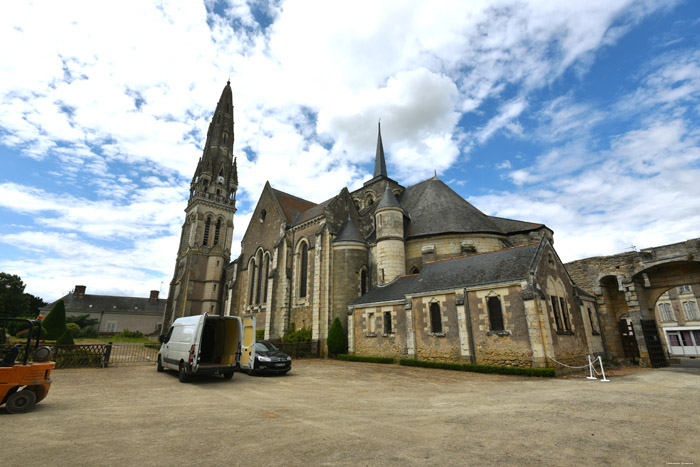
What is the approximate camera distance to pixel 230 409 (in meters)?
6.73

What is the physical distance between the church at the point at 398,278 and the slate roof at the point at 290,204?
14cm

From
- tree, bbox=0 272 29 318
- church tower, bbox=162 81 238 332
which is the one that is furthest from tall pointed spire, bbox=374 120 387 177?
tree, bbox=0 272 29 318

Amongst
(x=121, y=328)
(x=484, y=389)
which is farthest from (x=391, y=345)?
(x=121, y=328)

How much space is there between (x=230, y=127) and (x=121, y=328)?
111 ft

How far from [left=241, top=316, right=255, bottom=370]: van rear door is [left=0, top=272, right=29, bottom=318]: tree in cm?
4897

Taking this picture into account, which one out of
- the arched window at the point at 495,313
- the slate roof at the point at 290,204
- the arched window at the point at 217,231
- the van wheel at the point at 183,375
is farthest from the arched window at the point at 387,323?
the arched window at the point at 217,231

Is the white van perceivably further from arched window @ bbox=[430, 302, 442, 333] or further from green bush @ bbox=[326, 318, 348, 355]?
green bush @ bbox=[326, 318, 348, 355]

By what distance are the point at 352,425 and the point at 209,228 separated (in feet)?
136

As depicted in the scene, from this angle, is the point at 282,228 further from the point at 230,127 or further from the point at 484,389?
the point at 230,127

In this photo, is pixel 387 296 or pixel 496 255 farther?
pixel 387 296

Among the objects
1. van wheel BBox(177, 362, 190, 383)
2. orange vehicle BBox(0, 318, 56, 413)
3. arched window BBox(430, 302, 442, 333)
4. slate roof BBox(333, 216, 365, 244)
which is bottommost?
van wheel BBox(177, 362, 190, 383)

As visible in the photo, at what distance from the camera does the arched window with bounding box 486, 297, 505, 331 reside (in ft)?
46.0

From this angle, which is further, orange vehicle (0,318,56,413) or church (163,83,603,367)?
church (163,83,603,367)

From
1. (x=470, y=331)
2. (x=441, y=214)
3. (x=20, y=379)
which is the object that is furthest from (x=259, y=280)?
(x=20, y=379)
